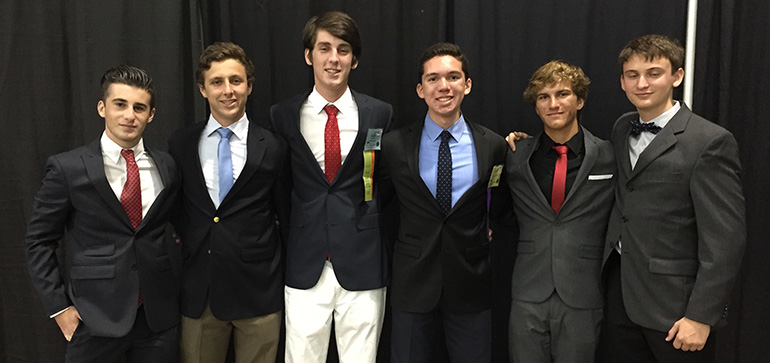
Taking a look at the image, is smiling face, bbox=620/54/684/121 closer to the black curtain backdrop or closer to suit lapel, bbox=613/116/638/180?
suit lapel, bbox=613/116/638/180

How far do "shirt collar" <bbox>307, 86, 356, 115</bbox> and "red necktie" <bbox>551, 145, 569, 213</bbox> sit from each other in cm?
88

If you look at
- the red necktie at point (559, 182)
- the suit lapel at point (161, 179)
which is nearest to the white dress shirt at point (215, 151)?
the suit lapel at point (161, 179)

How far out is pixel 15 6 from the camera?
2498mm

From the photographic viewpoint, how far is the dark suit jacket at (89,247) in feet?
5.81

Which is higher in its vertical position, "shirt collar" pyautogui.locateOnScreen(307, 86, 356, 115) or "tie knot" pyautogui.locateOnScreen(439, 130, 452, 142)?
"shirt collar" pyautogui.locateOnScreen(307, 86, 356, 115)

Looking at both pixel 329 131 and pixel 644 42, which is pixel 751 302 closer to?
pixel 644 42

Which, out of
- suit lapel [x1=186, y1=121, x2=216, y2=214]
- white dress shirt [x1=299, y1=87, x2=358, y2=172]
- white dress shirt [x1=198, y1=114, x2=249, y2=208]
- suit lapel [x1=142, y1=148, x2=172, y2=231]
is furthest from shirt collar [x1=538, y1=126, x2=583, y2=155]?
suit lapel [x1=142, y1=148, x2=172, y2=231]

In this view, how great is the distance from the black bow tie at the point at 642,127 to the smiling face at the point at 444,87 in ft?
2.17

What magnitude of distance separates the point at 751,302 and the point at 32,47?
383 centimetres

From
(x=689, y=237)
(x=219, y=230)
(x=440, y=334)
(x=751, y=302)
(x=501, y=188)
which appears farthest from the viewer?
(x=440, y=334)

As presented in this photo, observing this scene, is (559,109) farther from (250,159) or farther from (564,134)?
(250,159)

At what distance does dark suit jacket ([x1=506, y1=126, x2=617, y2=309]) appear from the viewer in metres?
1.89

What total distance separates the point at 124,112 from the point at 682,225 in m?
2.02

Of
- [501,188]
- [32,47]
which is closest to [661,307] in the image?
[501,188]
